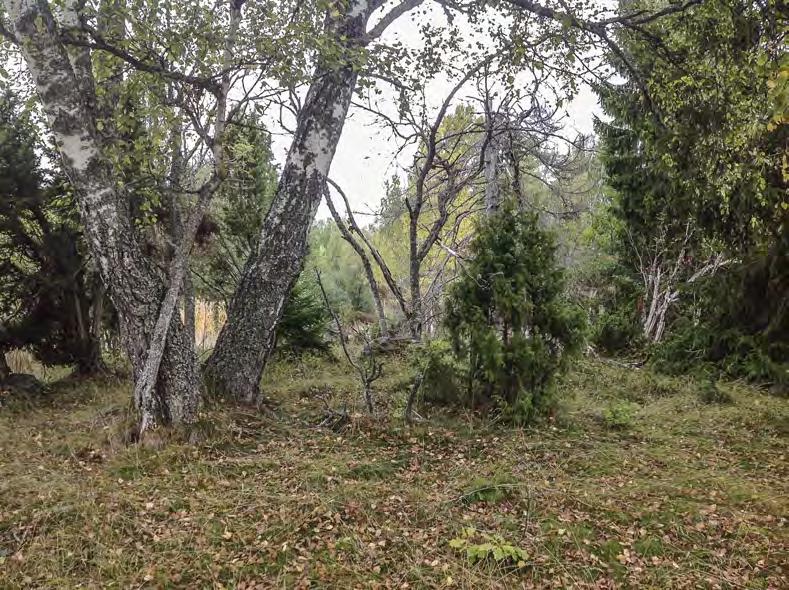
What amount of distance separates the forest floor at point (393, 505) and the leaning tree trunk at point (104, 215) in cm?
36

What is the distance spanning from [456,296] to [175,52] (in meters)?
2.90

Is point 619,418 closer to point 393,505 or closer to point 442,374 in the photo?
point 442,374

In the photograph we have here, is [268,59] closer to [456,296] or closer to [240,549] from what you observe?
[456,296]

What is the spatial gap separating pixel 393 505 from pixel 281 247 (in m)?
2.39

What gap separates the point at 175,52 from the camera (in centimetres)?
375

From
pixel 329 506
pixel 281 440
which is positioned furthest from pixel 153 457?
pixel 329 506

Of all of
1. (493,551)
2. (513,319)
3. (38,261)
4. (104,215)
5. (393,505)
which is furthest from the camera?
(38,261)

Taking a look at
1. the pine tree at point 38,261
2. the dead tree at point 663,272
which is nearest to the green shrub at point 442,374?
the pine tree at point 38,261

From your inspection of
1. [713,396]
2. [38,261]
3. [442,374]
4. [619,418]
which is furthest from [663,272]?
[38,261]

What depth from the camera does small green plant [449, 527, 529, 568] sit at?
102 inches

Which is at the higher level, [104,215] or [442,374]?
[104,215]

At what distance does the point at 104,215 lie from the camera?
3617mm

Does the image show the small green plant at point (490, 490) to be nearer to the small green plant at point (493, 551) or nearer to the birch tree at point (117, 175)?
the small green plant at point (493, 551)

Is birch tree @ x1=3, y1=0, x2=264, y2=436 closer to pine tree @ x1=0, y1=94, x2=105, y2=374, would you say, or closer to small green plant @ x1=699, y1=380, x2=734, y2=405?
pine tree @ x1=0, y1=94, x2=105, y2=374
